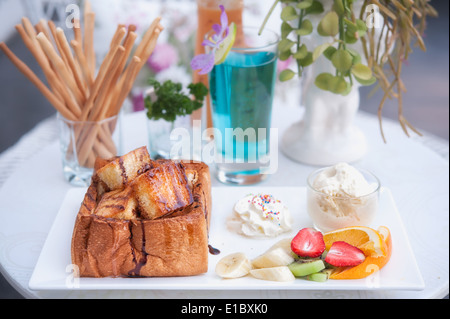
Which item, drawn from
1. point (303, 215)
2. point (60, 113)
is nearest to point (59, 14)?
point (60, 113)

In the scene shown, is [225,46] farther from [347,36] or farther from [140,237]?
[140,237]

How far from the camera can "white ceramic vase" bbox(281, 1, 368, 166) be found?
1315 millimetres

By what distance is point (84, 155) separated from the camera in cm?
123

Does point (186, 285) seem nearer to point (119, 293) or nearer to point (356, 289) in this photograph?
point (119, 293)

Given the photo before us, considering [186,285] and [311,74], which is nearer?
[186,285]

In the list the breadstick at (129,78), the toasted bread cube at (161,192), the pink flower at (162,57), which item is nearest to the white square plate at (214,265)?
the toasted bread cube at (161,192)

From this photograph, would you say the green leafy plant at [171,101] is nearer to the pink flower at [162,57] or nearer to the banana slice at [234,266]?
the banana slice at [234,266]

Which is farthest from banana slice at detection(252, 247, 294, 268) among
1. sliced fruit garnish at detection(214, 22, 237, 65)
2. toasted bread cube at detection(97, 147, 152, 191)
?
sliced fruit garnish at detection(214, 22, 237, 65)

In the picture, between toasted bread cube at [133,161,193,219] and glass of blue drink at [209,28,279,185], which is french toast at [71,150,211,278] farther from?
glass of blue drink at [209,28,279,185]

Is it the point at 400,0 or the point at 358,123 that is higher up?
the point at 400,0

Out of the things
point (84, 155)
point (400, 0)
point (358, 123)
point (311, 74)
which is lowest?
point (358, 123)

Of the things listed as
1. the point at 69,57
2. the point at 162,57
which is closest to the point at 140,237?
the point at 69,57

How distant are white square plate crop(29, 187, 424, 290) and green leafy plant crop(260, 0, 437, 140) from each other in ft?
0.91

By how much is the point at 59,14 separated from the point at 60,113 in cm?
154
